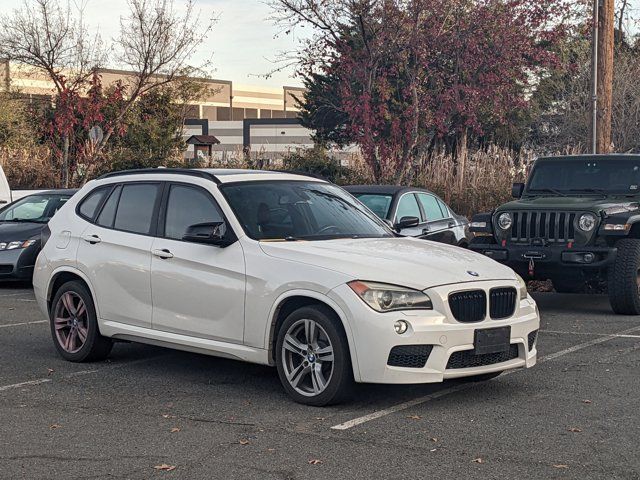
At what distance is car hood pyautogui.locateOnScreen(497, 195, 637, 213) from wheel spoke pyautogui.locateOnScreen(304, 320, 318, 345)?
6.14 metres

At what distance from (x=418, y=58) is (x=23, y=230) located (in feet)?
30.7

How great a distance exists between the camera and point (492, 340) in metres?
7.56

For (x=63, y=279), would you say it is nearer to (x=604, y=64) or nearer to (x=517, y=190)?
(x=517, y=190)

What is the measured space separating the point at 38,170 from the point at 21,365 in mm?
22488

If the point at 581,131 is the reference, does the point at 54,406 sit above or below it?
below

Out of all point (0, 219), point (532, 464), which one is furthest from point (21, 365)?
point (0, 219)

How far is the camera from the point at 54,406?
7645 mm

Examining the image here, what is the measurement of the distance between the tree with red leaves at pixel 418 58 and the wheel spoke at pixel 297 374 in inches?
564

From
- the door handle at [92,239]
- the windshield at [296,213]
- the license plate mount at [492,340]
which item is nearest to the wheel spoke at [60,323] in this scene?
the door handle at [92,239]

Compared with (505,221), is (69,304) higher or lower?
lower

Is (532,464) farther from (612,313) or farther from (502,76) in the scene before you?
(502,76)

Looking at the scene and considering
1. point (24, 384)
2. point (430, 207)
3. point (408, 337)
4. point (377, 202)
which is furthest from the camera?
point (430, 207)

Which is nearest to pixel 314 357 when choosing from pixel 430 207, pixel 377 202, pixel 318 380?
pixel 318 380

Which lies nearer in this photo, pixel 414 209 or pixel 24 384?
pixel 24 384
